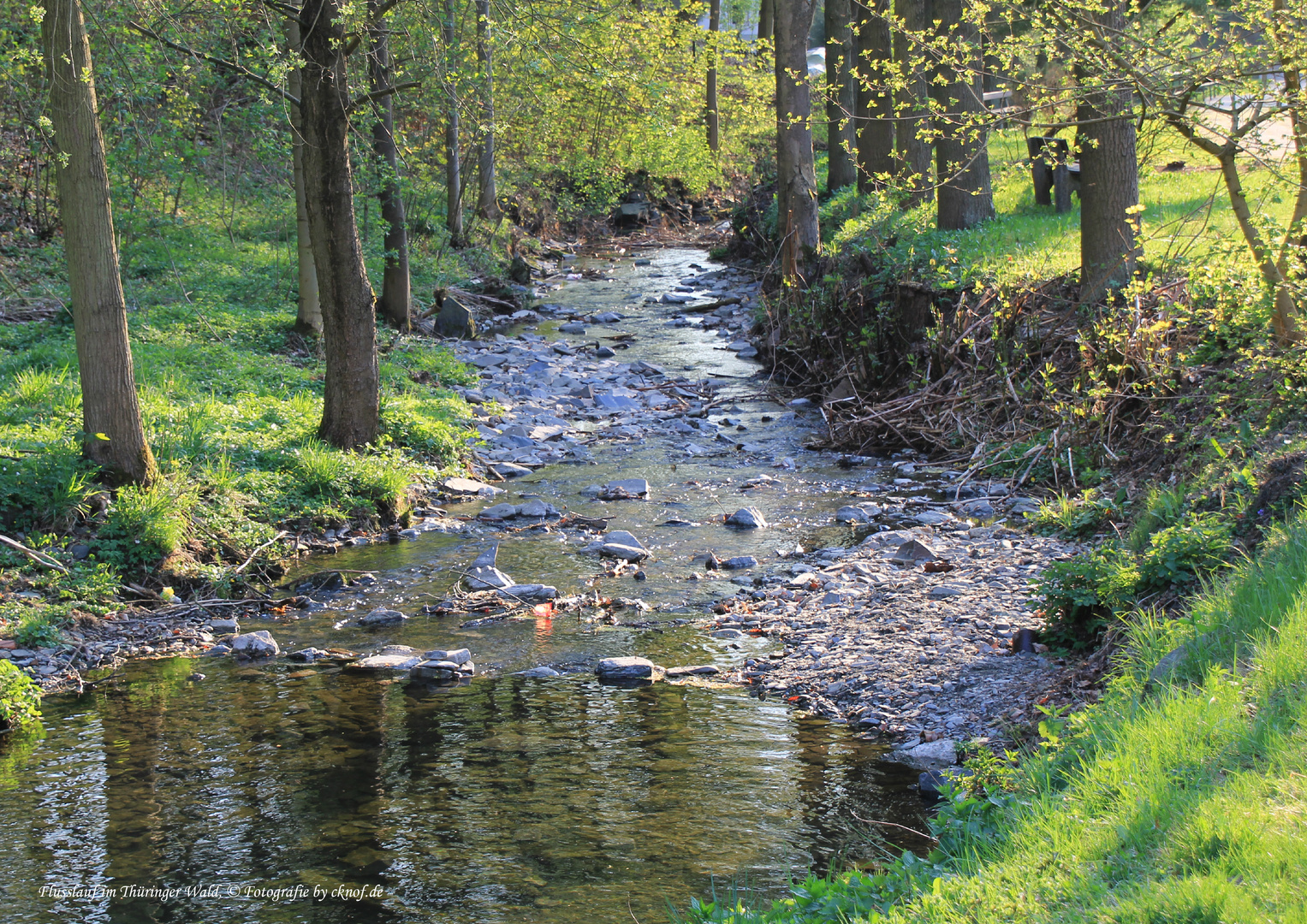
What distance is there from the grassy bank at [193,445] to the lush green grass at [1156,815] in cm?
596

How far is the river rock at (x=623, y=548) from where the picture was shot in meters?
8.79

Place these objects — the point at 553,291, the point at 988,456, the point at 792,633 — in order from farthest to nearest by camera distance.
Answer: the point at 553,291 → the point at 988,456 → the point at 792,633

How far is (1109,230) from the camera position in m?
10.4

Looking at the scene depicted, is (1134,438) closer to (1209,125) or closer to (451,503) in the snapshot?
(1209,125)

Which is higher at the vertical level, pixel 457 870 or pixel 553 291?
pixel 553 291

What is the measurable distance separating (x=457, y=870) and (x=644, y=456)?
7.88 meters

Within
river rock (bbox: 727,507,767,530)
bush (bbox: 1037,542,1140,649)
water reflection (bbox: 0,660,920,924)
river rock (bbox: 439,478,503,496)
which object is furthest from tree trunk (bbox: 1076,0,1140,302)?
water reflection (bbox: 0,660,920,924)

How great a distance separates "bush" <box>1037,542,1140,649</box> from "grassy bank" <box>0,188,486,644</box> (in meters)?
6.19

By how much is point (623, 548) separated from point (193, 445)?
13.5ft

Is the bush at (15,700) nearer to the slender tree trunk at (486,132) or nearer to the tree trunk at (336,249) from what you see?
the tree trunk at (336,249)

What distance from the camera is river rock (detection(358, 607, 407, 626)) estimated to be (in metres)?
7.45

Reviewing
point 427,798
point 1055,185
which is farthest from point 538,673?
point 1055,185

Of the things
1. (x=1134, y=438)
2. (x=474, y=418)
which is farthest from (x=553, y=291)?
(x=1134, y=438)

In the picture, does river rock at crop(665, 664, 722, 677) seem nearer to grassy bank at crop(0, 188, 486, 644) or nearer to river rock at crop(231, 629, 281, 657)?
river rock at crop(231, 629, 281, 657)
